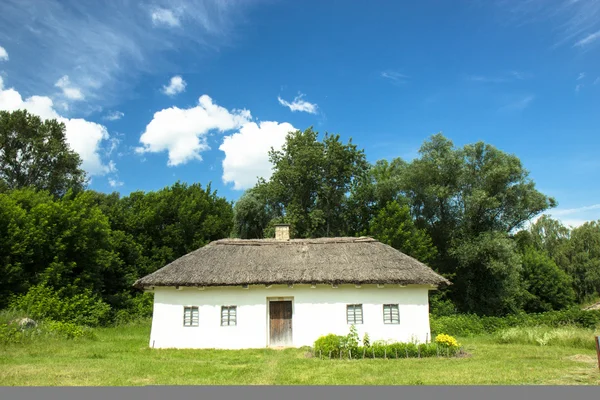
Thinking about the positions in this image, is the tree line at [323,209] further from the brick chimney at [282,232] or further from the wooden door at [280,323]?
the wooden door at [280,323]

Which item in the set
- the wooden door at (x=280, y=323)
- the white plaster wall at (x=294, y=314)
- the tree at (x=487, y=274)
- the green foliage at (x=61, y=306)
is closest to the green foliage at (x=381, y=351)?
the white plaster wall at (x=294, y=314)

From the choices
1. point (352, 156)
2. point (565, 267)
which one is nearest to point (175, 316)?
point (352, 156)

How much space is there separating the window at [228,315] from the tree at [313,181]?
14.8m

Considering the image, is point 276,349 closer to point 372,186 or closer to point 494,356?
point 494,356

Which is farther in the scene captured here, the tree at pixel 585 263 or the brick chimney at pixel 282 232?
the tree at pixel 585 263

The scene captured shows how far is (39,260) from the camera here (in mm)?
23078

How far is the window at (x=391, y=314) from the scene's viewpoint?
637 inches

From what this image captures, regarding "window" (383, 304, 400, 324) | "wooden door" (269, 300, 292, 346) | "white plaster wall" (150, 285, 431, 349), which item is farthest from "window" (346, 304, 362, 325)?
"wooden door" (269, 300, 292, 346)

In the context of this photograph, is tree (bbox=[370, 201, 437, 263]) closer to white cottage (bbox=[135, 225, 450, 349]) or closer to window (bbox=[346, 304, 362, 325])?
white cottage (bbox=[135, 225, 450, 349])

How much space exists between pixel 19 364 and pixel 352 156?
2531 centimetres

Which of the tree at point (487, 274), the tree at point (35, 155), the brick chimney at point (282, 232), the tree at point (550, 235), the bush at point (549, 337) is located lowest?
the bush at point (549, 337)

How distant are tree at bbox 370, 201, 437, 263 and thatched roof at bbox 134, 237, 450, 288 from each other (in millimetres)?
9233

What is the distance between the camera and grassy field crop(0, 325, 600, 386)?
916 cm

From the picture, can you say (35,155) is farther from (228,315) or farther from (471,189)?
(471,189)
